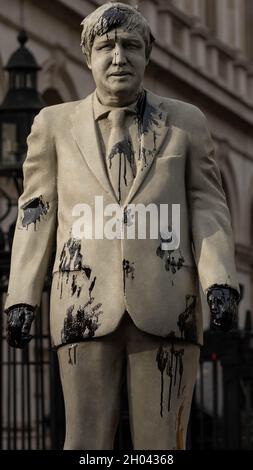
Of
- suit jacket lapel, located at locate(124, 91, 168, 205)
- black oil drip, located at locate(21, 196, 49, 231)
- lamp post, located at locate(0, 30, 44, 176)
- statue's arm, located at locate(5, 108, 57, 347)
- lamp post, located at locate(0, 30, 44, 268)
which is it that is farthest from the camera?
lamp post, located at locate(0, 30, 44, 176)

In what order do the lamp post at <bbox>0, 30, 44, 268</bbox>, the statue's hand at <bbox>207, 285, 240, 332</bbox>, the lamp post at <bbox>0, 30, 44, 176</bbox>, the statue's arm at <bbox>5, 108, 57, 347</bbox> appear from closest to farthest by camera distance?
1. the statue's hand at <bbox>207, 285, 240, 332</bbox>
2. the statue's arm at <bbox>5, 108, 57, 347</bbox>
3. the lamp post at <bbox>0, 30, 44, 268</bbox>
4. the lamp post at <bbox>0, 30, 44, 176</bbox>

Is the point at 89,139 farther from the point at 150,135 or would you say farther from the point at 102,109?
the point at 150,135

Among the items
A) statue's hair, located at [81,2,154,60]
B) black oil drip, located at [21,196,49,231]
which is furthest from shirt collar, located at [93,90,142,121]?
black oil drip, located at [21,196,49,231]

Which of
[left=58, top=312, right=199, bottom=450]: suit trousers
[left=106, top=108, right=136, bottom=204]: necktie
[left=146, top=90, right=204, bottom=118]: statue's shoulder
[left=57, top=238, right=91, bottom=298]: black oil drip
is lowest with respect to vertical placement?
[left=58, top=312, right=199, bottom=450]: suit trousers

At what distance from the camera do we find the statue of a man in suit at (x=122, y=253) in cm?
849

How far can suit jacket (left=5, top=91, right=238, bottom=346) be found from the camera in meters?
8.49

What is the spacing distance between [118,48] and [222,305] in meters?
1.03

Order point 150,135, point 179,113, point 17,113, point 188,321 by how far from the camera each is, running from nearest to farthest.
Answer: point 188,321 → point 150,135 → point 179,113 → point 17,113

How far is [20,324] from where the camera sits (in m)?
8.53

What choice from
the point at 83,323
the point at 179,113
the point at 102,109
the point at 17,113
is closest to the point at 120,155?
the point at 102,109

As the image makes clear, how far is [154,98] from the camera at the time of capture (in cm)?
884

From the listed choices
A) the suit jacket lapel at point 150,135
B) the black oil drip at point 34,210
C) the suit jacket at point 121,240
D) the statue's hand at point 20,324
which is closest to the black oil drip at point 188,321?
the suit jacket at point 121,240

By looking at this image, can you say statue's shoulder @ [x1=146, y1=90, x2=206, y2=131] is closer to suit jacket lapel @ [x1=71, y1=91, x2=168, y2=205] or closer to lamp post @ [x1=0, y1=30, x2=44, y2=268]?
suit jacket lapel @ [x1=71, y1=91, x2=168, y2=205]
